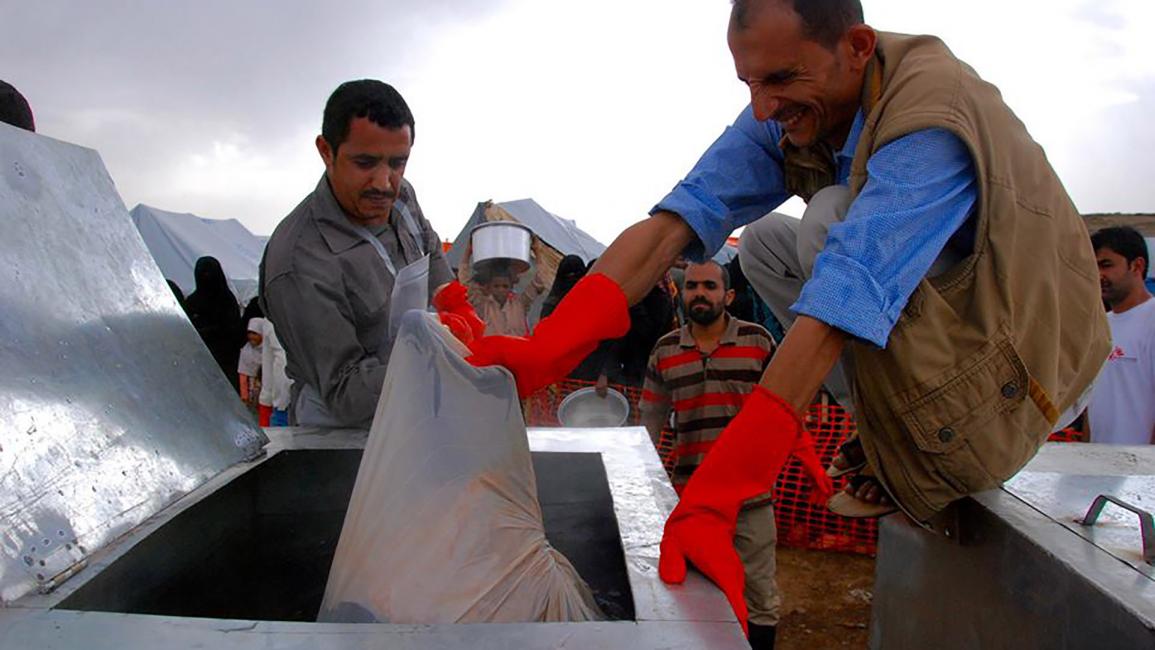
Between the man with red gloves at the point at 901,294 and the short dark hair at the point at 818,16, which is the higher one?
the short dark hair at the point at 818,16

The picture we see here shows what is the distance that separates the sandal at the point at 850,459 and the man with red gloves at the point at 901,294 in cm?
36

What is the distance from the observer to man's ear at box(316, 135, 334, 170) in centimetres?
227

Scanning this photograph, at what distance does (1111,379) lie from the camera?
125 inches

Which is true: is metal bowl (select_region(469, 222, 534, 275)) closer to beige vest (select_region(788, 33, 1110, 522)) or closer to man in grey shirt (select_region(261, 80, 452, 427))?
man in grey shirt (select_region(261, 80, 452, 427))

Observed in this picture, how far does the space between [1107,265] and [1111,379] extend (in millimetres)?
482

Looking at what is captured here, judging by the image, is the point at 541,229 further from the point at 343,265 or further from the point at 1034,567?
the point at 1034,567

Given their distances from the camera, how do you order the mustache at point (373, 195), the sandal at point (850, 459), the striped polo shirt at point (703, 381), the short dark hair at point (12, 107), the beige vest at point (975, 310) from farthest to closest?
the striped polo shirt at point (703, 381) → the short dark hair at point (12, 107) → the mustache at point (373, 195) → the sandal at point (850, 459) → the beige vest at point (975, 310)

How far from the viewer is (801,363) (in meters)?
1.19

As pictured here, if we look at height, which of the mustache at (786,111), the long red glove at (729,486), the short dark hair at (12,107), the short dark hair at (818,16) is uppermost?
the short dark hair at (12,107)

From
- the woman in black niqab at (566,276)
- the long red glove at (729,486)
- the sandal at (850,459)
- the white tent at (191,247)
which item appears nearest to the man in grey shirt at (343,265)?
the long red glove at (729,486)

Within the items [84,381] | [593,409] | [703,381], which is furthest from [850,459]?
[593,409]

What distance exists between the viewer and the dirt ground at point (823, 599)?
336 centimetres

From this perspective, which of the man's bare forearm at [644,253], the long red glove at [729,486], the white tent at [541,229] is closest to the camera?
the long red glove at [729,486]

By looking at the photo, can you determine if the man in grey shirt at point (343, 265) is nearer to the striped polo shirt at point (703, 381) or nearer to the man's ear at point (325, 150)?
the man's ear at point (325, 150)
